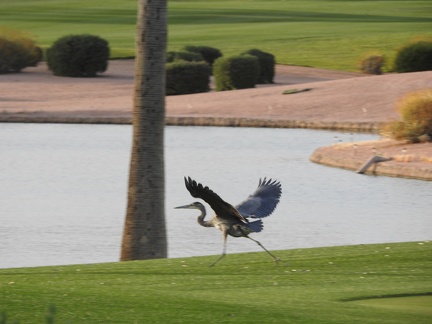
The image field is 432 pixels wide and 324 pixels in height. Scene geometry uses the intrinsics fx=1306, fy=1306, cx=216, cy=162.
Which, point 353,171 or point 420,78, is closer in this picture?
point 353,171

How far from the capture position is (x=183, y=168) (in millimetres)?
25641

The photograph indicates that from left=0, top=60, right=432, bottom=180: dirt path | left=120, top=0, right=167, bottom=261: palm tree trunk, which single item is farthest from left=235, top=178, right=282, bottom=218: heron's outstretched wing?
left=0, top=60, right=432, bottom=180: dirt path

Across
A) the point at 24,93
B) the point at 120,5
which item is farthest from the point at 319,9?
the point at 24,93

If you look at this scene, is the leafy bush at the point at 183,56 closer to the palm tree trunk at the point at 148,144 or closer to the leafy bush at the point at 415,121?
the leafy bush at the point at 415,121

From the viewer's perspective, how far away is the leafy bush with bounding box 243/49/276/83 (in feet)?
146

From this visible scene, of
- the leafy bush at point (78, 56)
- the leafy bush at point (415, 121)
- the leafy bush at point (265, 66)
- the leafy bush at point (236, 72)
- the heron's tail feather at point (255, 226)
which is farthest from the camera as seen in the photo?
the leafy bush at point (78, 56)

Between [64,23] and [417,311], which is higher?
[417,311]

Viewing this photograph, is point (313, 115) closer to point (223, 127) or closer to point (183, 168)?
point (223, 127)

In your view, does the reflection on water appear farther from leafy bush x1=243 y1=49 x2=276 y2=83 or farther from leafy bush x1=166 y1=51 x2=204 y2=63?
leafy bush x1=243 y1=49 x2=276 y2=83

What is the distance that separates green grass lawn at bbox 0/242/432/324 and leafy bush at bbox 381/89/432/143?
14142 mm

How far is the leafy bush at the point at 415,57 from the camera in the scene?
43.4 m

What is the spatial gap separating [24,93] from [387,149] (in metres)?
17.6

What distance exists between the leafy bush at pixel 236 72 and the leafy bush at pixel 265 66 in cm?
175

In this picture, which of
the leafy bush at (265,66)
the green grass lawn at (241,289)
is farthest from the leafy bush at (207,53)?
the green grass lawn at (241,289)
